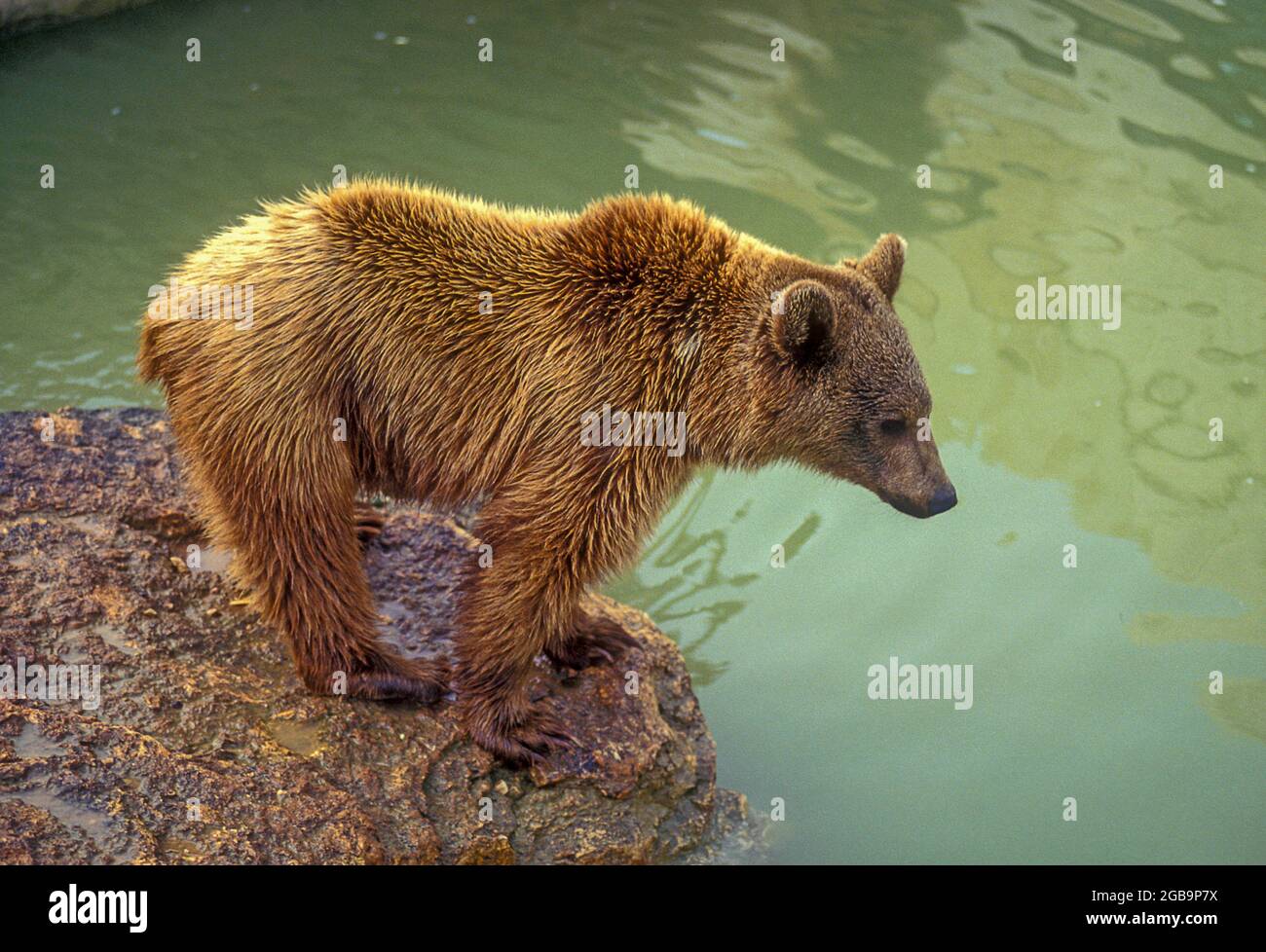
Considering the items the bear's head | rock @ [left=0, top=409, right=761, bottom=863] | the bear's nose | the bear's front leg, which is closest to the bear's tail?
rock @ [left=0, top=409, right=761, bottom=863]

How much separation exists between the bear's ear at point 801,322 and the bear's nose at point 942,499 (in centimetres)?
87

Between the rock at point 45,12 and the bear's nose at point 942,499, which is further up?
the rock at point 45,12

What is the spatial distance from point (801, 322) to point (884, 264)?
0.90 meters

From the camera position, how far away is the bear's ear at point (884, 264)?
598cm

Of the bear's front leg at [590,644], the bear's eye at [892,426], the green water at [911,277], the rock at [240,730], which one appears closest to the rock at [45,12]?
the green water at [911,277]

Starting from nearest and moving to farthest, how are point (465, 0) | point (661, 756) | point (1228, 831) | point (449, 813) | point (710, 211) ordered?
point (449, 813), point (661, 756), point (1228, 831), point (710, 211), point (465, 0)

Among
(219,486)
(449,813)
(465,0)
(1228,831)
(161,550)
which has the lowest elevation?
(1228,831)

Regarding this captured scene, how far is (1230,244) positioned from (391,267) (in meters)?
8.55

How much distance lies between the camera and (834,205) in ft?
37.3

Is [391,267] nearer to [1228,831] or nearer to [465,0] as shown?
[1228,831]

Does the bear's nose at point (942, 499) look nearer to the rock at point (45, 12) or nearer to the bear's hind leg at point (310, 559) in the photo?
the bear's hind leg at point (310, 559)

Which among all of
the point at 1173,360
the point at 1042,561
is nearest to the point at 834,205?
the point at 1173,360

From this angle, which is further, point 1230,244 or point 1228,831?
point 1230,244

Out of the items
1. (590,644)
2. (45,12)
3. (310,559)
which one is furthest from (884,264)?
(45,12)
